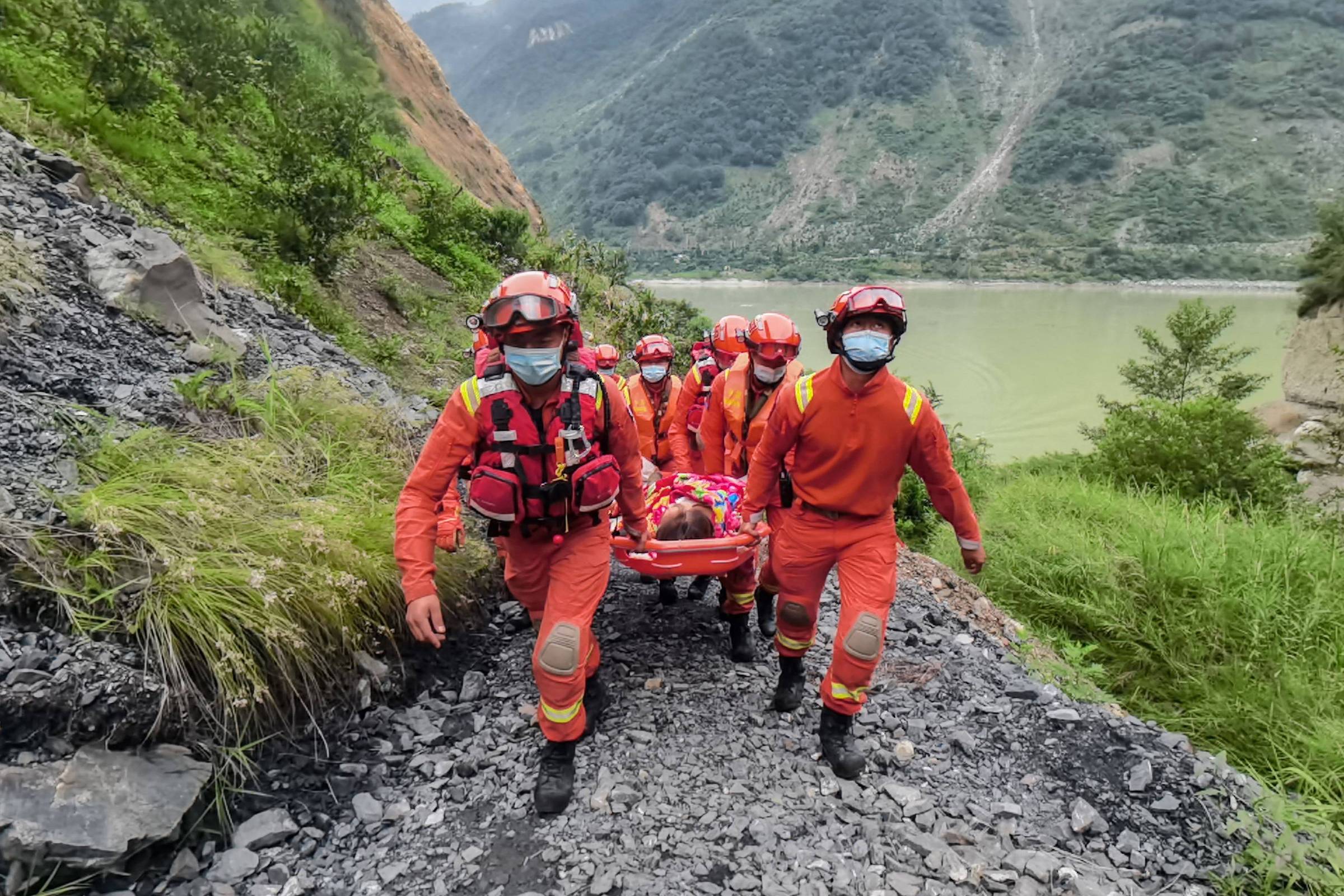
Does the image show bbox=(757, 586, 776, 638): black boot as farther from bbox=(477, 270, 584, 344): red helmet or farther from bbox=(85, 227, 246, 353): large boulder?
bbox=(85, 227, 246, 353): large boulder

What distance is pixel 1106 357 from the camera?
32.8 meters

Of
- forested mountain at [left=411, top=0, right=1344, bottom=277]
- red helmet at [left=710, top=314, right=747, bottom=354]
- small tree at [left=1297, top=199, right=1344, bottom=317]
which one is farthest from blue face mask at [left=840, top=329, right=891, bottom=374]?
forested mountain at [left=411, top=0, right=1344, bottom=277]

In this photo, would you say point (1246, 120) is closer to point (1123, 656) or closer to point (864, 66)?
point (864, 66)

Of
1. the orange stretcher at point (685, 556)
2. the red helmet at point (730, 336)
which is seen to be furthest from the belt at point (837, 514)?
the red helmet at point (730, 336)

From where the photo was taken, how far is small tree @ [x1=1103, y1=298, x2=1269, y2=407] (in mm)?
19562

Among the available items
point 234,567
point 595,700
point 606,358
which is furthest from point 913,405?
point 606,358

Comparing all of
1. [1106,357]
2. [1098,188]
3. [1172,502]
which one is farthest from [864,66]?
[1172,502]

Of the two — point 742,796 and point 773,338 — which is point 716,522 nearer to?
point 773,338

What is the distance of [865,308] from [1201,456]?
763 cm

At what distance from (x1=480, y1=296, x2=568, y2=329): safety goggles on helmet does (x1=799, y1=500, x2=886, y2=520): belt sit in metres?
1.43

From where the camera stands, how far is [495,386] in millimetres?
2734

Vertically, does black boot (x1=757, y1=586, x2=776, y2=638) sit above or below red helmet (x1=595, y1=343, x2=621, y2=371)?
below

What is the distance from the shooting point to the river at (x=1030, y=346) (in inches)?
1027

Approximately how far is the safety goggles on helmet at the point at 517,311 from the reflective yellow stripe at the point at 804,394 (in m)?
1.14
